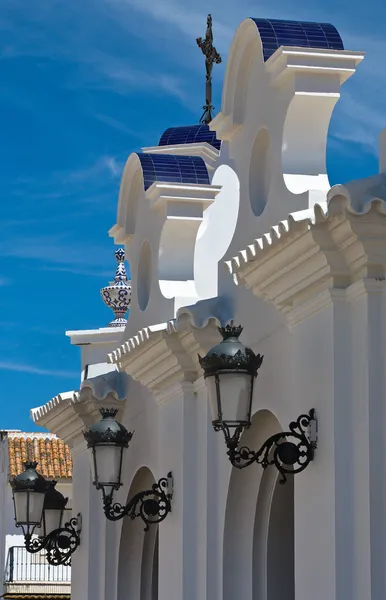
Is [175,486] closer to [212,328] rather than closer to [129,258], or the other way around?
[212,328]

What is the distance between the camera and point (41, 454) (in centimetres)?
4088

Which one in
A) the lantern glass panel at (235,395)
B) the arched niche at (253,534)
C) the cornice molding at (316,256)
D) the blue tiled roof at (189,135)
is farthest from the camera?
the blue tiled roof at (189,135)

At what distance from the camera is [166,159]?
13.9m

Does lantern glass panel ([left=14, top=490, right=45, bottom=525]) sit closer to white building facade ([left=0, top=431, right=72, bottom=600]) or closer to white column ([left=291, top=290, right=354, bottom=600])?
white column ([left=291, top=290, right=354, bottom=600])

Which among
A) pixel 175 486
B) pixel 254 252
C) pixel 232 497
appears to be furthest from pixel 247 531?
pixel 254 252

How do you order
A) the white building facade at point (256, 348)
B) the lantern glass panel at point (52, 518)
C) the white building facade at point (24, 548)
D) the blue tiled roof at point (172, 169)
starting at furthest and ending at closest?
the white building facade at point (24, 548) → the lantern glass panel at point (52, 518) → the blue tiled roof at point (172, 169) → the white building facade at point (256, 348)

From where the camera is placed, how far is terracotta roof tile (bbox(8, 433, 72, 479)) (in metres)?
39.9

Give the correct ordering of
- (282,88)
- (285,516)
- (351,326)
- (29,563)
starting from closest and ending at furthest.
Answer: (351,326), (282,88), (285,516), (29,563)

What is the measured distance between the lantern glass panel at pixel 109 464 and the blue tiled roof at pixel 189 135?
6085 mm

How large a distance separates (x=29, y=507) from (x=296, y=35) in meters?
6.23

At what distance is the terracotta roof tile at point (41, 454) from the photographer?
39.9m

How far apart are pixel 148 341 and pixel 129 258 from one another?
10.7 ft

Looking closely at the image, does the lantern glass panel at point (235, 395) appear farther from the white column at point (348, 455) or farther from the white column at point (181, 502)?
the white column at point (181, 502)

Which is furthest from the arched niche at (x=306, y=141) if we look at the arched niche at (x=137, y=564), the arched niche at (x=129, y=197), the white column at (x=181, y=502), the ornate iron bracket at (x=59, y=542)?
the ornate iron bracket at (x=59, y=542)
